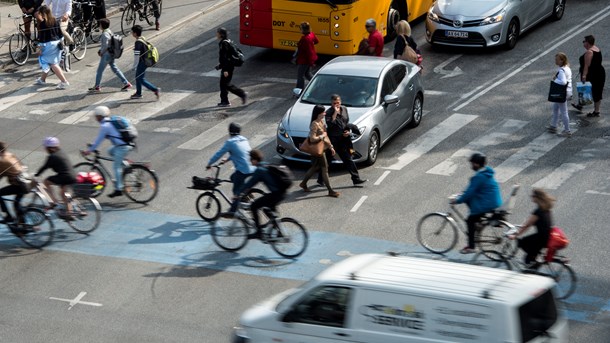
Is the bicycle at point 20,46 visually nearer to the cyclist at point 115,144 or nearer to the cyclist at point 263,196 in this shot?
the cyclist at point 115,144

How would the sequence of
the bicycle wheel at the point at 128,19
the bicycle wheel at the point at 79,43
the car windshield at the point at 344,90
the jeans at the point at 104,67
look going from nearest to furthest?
the car windshield at the point at 344,90 → the jeans at the point at 104,67 → the bicycle wheel at the point at 79,43 → the bicycle wheel at the point at 128,19

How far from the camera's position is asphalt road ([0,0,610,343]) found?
13836 millimetres

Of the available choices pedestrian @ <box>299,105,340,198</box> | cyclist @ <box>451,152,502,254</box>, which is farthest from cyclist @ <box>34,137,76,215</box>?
cyclist @ <box>451,152,502,254</box>

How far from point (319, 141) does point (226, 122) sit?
4508 millimetres

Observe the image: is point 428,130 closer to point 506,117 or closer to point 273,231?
point 506,117

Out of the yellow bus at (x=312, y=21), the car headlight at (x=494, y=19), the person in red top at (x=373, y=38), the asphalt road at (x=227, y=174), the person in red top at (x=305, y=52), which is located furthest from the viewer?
the car headlight at (x=494, y=19)

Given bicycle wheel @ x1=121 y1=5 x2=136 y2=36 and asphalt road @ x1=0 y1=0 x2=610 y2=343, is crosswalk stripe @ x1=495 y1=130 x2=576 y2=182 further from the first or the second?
bicycle wheel @ x1=121 y1=5 x2=136 y2=36

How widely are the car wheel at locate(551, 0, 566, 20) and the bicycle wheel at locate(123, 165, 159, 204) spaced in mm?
14097

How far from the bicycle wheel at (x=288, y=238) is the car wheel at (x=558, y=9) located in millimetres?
14872

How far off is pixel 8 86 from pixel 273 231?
1144 cm

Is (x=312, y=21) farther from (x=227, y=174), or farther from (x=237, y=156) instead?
(x=237, y=156)

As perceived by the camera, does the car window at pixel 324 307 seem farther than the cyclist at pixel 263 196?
No

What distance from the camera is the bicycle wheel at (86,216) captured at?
16.3 metres

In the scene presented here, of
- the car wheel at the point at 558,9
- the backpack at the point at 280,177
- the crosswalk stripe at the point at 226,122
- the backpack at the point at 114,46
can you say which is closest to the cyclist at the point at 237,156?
the backpack at the point at 280,177
